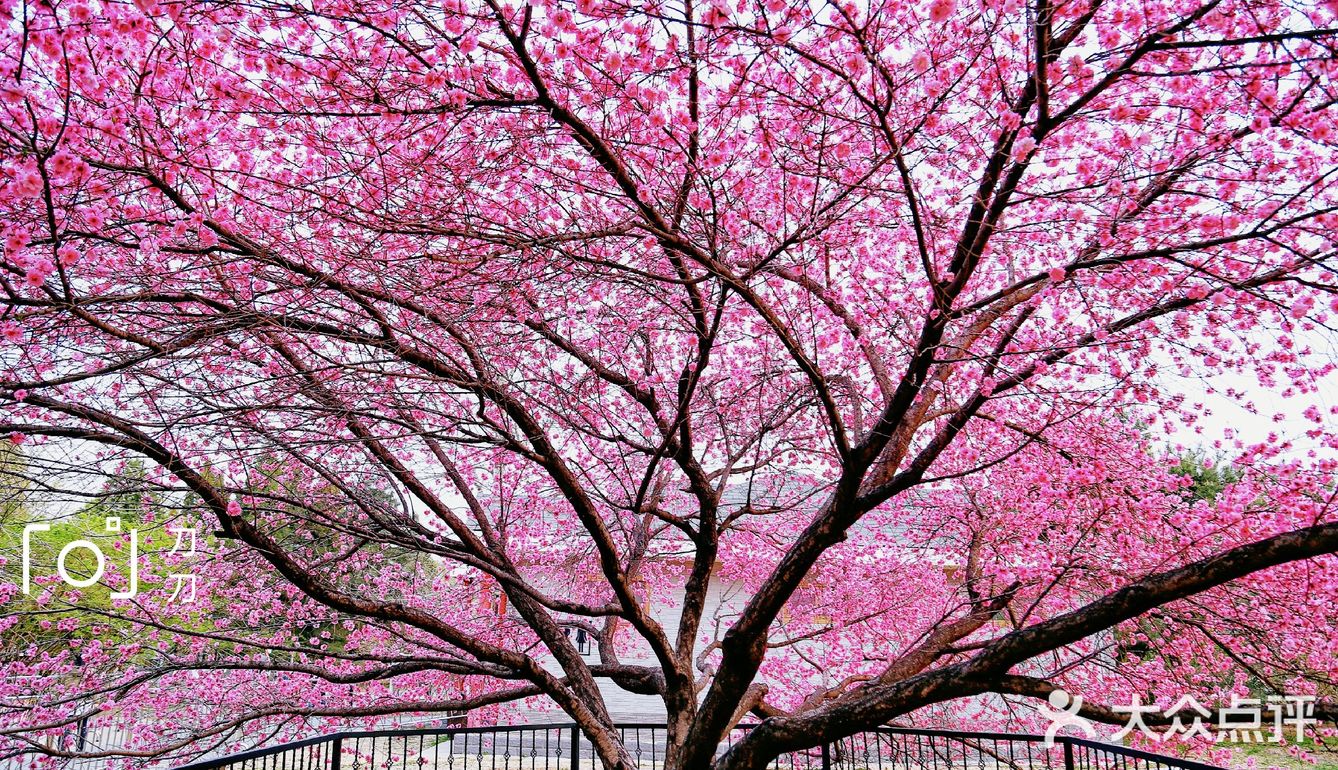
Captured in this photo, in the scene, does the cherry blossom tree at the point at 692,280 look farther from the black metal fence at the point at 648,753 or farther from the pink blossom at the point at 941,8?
the black metal fence at the point at 648,753

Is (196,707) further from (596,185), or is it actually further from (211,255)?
(596,185)

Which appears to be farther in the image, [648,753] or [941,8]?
[648,753]

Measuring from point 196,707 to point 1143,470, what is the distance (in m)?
9.02

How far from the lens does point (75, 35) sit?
2713 mm

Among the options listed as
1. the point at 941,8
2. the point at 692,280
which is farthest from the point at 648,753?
the point at 941,8

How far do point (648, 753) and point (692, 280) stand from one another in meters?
10.1

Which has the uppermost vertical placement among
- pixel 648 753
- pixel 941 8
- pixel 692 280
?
pixel 941 8

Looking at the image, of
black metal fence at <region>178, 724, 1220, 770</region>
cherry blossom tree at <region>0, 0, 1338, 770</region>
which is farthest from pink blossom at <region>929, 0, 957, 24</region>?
black metal fence at <region>178, 724, 1220, 770</region>

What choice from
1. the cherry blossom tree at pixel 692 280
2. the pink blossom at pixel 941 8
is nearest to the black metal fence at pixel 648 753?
the cherry blossom tree at pixel 692 280

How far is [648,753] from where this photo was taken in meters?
11.5

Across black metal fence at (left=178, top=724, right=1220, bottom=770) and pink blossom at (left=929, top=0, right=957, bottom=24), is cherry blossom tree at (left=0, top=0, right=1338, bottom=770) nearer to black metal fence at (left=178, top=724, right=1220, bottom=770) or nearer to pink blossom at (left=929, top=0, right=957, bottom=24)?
pink blossom at (left=929, top=0, right=957, bottom=24)

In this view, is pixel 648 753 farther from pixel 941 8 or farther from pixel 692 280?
pixel 941 8

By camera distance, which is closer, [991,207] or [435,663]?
[991,207]

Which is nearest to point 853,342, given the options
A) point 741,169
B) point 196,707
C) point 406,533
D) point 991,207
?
point 741,169
